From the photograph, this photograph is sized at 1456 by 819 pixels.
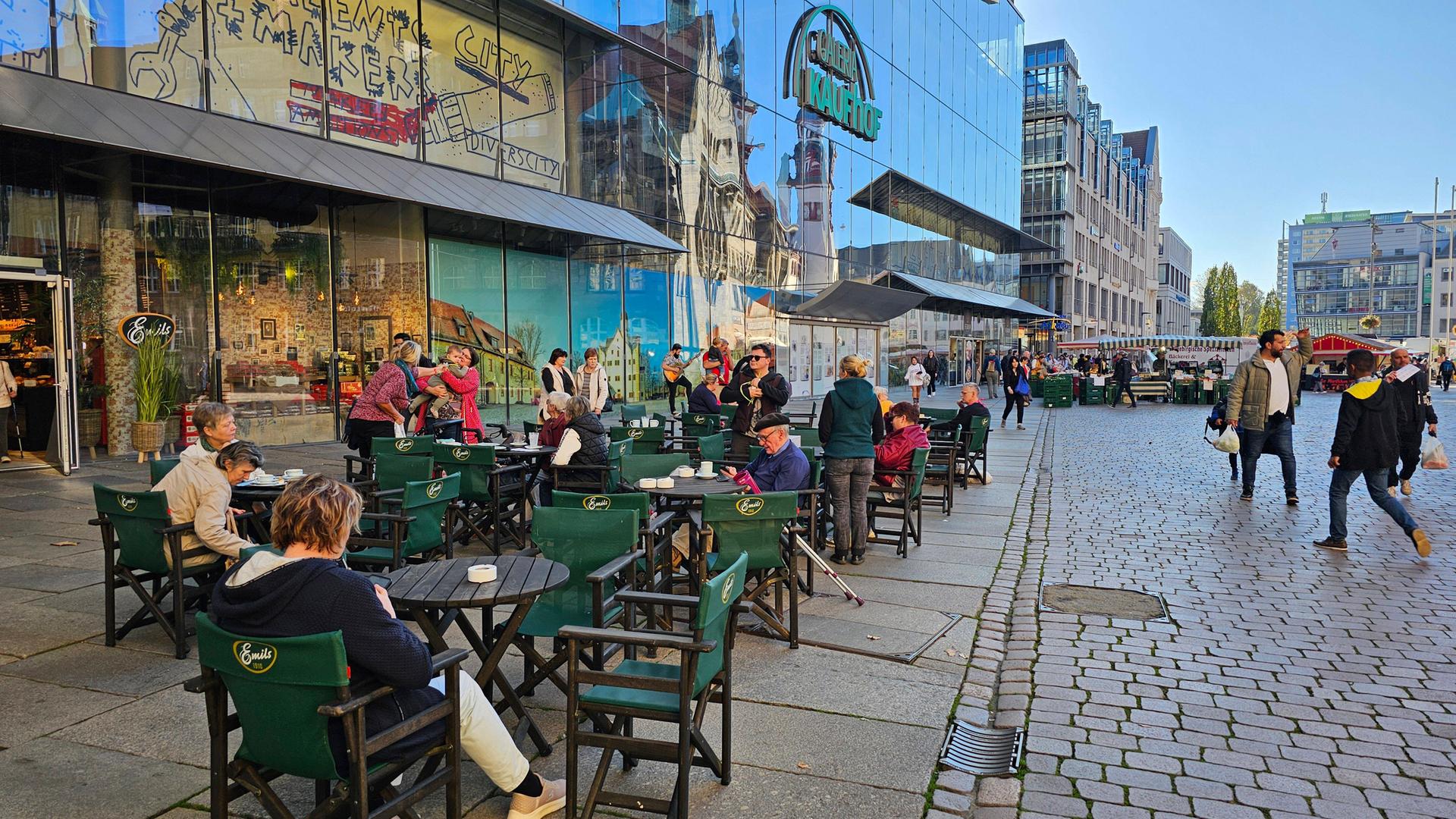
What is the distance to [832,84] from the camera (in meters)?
29.3

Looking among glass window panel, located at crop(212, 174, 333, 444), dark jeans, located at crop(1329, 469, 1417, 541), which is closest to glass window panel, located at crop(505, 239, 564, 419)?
glass window panel, located at crop(212, 174, 333, 444)

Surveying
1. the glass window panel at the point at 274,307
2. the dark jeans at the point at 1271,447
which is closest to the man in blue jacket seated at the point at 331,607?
the dark jeans at the point at 1271,447

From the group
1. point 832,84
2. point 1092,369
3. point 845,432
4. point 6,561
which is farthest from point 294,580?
point 1092,369

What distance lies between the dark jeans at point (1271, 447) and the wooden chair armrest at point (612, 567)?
888cm

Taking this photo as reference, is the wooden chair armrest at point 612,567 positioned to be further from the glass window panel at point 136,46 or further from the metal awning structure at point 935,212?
the metal awning structure at point 935,212

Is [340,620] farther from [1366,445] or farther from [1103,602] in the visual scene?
[1366,445]

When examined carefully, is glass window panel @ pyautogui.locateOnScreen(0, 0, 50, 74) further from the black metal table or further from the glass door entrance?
the black metal table

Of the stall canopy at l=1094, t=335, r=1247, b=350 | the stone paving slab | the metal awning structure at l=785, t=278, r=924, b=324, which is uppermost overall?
the metal awning structure at l=785, t=278, r=924, b=324

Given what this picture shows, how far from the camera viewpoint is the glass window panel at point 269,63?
1370 cm

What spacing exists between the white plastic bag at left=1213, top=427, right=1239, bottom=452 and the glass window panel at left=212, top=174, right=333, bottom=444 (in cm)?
1378

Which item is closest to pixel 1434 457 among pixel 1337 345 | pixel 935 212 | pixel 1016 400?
pixel 1016 400

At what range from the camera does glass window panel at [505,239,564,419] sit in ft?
63.1

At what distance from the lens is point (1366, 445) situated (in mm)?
8117

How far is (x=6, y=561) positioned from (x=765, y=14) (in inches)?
938
